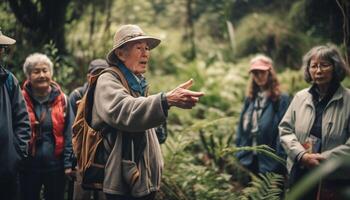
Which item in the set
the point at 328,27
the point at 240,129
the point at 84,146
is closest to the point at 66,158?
the point at 84,146

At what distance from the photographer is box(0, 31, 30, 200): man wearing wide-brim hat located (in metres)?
3.65

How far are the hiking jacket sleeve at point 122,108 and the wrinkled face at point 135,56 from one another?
0.20m

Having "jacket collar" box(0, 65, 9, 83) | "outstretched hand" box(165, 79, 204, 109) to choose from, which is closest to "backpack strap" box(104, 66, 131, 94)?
"outstretched hand" box(165, 79, 204, 109)

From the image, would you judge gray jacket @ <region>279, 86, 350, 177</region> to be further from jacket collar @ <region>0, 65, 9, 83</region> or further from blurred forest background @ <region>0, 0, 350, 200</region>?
jacket collar @ <region>0, 65, 9, 83</region>

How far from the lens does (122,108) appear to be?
307 centimetres

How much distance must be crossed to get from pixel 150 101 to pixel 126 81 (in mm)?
485

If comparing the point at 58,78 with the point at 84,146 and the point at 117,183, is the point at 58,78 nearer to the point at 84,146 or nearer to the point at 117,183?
the point at 84,146

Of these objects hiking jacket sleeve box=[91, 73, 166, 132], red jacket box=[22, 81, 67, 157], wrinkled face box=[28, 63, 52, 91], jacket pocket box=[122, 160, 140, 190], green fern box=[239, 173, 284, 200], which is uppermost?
wrinkled face box=[28, 63, 52, 91]

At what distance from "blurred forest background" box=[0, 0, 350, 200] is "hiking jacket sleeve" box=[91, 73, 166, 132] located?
171cm

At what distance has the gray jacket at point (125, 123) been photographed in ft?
9.87

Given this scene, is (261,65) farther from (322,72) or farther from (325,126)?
(325,126)

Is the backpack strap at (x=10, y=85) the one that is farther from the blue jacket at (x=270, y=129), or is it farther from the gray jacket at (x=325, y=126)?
the blue jacket at (x=270, y=129)

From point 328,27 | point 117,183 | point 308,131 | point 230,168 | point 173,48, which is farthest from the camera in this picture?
point 173,48

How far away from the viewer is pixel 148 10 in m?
14.6
